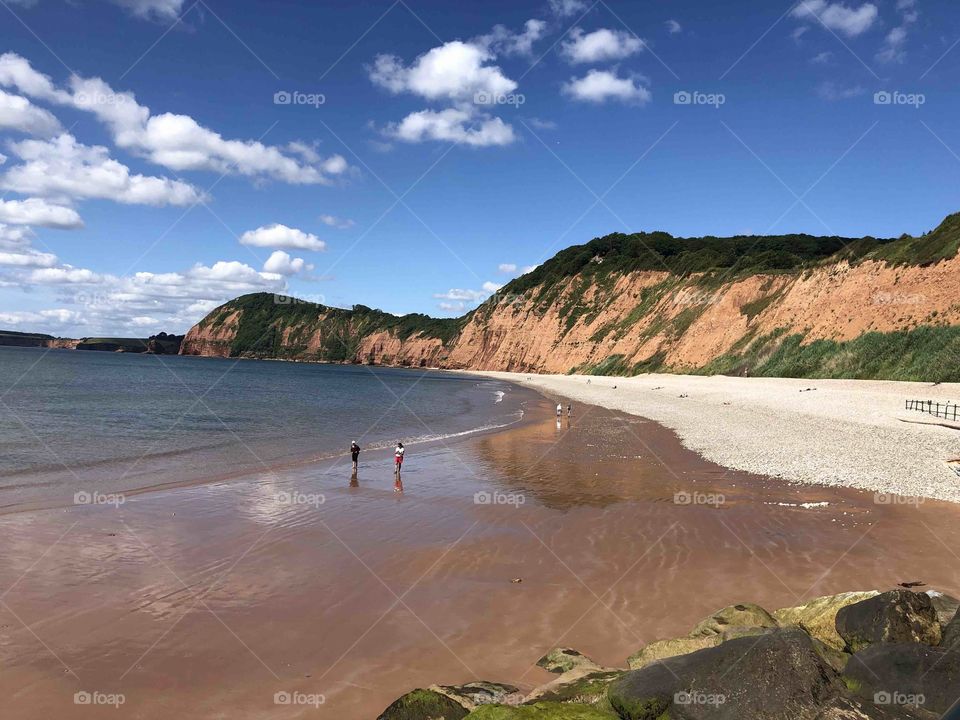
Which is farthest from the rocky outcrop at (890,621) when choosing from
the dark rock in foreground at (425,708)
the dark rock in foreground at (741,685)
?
the dark rock in foreground at (425,708)

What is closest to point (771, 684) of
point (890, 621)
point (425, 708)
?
point (890, 621)

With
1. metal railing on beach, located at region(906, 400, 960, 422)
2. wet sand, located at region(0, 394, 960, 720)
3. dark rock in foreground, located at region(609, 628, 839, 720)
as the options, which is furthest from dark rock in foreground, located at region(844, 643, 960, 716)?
metal railing on beach, located at region(906, 400, 960, 422)

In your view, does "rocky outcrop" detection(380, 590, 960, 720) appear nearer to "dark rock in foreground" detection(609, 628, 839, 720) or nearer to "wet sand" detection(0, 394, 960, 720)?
"dark rock in foreground" detection(609, 628, 839, 720)

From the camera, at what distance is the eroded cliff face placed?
2090 inches

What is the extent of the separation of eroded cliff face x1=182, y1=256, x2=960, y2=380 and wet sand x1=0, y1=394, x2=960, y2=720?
152 feet

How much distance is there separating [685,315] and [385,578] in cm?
8836

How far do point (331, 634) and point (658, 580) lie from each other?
583 cm

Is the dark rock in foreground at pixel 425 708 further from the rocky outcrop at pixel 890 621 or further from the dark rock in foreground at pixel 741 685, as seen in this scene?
the rocky outcrop at pixel 890 621

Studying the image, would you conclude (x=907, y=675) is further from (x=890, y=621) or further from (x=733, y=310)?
(x=733, y=310)

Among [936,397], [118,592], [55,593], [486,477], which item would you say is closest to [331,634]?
[118,592]

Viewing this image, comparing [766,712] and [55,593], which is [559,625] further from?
[55,593]

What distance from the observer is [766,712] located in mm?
4758

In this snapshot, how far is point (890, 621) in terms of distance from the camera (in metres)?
6.61

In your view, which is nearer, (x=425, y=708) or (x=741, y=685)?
(x=741, y=685)
